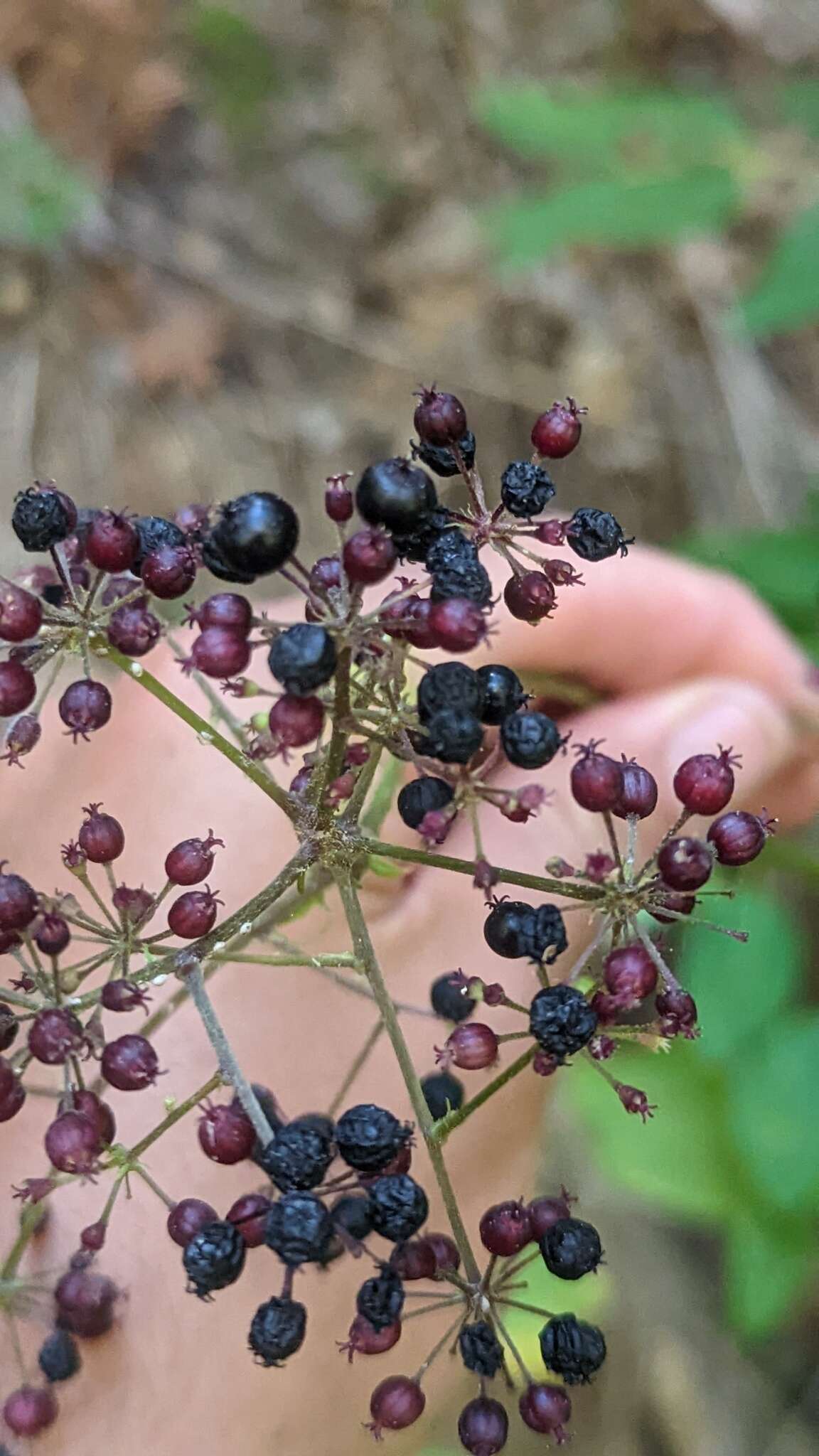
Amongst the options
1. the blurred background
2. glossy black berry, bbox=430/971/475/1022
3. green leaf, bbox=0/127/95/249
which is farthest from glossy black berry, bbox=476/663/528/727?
green leaf, bbox=0/127/95/249

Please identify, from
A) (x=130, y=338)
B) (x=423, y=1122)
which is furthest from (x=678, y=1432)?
(x=130, y=338)

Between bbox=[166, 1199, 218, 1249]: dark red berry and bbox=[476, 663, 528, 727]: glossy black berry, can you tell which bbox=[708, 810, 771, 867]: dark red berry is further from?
bbox=[166, 1199, 218, 1249]: dark red berry

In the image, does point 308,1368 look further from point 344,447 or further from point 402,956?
point 344,447

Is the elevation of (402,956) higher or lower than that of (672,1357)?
higher

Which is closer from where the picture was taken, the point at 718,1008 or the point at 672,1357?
the point at 718,1008

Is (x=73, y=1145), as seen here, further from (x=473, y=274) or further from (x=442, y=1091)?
(x=473, y=274)

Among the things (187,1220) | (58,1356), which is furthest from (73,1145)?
(58,1356)

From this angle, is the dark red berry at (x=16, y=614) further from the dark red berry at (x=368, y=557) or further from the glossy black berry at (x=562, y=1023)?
the glossy black berry at (x=562, y=1023)
